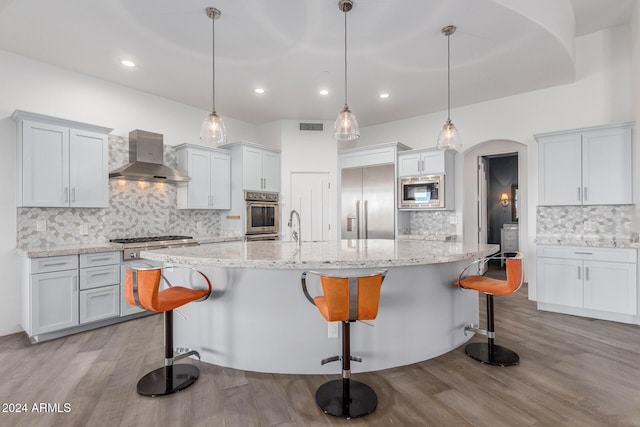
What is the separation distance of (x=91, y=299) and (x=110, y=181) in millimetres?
1562

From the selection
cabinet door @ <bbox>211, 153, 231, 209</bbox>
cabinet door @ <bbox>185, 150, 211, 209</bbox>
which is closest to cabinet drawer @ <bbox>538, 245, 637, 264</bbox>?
cabinet door @ <bbox>211, 153, 231, 209</bbox>

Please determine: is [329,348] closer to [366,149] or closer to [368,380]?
[368,380]

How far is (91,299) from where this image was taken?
361 centimetres

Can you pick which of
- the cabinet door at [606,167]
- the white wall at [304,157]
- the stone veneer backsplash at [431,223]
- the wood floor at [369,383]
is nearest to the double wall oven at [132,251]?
the wood floor at [369,383]

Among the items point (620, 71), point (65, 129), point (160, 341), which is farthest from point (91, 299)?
point (620, 71)

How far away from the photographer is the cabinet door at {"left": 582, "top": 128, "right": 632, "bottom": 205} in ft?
12.8

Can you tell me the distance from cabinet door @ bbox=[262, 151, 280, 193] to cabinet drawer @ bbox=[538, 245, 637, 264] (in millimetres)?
4044

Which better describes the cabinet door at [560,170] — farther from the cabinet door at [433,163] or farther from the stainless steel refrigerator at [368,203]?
the stainless steel refrigerator at [368,203]

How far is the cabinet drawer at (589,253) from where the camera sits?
12.1 ft

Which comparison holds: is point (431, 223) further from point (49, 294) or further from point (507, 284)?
point (49, 294)

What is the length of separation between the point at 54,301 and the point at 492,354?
4154 mm

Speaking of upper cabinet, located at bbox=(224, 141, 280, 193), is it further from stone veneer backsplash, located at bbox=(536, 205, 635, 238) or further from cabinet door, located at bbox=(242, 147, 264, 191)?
stone veneer backsplash, located at bbox=(536, 205, 635, 238)

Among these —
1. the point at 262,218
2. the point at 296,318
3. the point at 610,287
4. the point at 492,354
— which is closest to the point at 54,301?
the point at 296,318

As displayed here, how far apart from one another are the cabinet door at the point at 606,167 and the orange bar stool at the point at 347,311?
365cm
